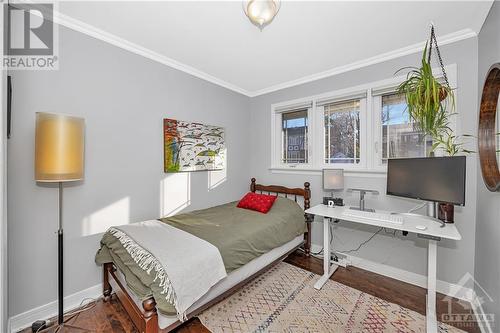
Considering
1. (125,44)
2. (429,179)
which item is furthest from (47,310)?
(429,179)

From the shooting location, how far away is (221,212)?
284 centimetres

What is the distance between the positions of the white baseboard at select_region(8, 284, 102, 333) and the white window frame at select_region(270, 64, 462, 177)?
105 inches

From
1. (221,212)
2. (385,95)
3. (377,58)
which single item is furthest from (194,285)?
(377,58)

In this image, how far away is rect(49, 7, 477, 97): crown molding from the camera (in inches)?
77.7

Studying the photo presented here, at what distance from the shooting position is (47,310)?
1.83 meters

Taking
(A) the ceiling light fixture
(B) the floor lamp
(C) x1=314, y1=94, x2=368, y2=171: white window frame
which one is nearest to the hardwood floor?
(B) the floor lamp

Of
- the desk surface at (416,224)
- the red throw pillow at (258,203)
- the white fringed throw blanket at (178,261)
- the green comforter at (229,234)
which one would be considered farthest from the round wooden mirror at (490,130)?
the white fringed throw blanket at (178,261)

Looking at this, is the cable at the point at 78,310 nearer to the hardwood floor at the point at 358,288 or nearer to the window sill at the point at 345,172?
the hardwood floor at the point at 358,288

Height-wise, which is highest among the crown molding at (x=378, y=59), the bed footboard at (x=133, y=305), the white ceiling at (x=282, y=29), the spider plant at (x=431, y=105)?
the white ceiling at (x=282, y=29)

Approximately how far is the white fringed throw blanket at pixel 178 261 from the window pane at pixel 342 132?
6.84 feet

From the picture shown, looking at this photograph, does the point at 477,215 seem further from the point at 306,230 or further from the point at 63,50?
the point at 63,50

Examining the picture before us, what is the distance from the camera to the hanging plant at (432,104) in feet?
5.85

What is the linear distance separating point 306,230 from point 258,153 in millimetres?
1496

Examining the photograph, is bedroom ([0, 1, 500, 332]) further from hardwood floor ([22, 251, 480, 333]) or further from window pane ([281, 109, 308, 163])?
window pane ([281, 109, 308, 163])
